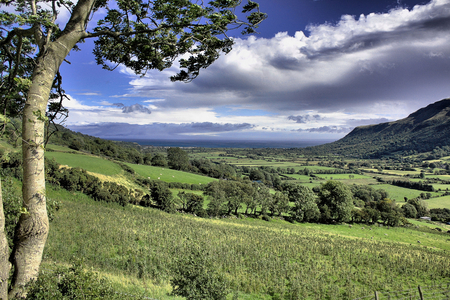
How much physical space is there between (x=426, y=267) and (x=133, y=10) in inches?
931

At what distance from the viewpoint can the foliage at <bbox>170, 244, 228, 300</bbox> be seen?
678 cm

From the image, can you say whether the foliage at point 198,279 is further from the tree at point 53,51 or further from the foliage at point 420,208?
the foliage at point 420,208

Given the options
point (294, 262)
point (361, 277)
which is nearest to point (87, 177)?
point (294, 262)

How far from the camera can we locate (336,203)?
41.5 metres

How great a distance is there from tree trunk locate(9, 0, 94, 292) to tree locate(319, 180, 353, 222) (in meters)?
44.8

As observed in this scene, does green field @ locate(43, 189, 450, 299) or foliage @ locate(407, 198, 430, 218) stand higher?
green field @ locate(43, 189, 450, 299)

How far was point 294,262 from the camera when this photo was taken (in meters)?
15.7

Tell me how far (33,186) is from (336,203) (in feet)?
152

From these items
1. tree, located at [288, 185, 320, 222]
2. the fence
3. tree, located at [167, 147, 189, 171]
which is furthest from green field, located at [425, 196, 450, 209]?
tree, located at [167, 147, 189, 171]

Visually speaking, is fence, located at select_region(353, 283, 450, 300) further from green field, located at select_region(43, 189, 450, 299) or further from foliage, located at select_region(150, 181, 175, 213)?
foliage, located at select_region(150, 181, 175, 213)

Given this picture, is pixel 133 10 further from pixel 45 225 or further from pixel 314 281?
pixel 314 281

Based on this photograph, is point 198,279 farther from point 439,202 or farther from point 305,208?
point 439,202

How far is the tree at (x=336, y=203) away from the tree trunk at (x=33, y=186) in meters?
44.8

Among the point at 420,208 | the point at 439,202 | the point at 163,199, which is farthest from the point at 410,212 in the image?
the point at 163,199
